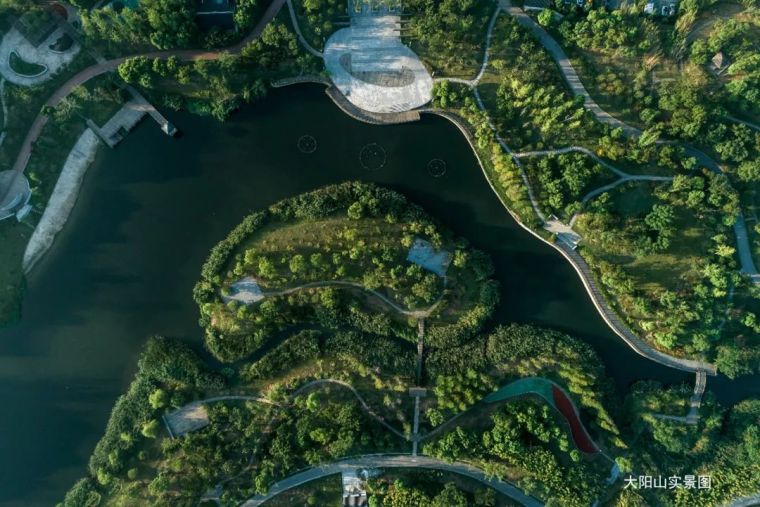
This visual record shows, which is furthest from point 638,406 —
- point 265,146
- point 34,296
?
point 34,296

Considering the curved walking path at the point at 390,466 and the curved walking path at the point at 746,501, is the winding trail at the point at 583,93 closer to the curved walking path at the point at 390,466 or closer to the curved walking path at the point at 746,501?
the curved walking path at the point at 746,501

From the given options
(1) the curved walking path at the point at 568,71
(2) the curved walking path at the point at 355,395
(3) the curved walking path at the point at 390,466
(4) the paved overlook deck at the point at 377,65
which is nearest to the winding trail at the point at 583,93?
(1) the curved walking path at the point at 568,71

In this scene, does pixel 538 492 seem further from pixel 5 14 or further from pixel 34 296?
pixel 5 14

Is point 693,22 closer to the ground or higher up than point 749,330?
higher up

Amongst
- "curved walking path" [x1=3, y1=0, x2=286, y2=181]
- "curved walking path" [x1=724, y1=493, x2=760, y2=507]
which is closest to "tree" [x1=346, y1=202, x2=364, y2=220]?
"curved walking path" [x1=3, y1=0, x2=286, y2=181]

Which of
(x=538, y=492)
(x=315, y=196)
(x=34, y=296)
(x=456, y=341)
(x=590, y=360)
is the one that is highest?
(x=315, y=196)

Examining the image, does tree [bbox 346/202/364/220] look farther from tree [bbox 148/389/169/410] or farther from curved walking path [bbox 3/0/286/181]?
tree [bbox 148/389/169/410]
